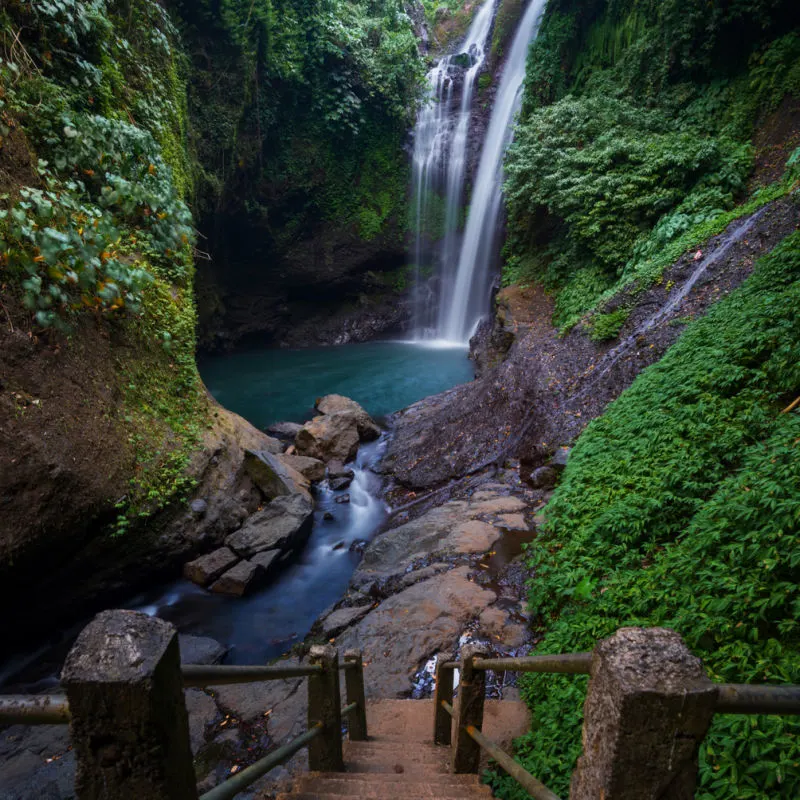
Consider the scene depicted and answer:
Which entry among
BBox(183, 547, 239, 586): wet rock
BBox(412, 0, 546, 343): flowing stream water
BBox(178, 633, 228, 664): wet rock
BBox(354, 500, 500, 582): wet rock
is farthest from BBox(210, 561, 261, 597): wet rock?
BBox(412, 0, 546, 343): flowing stream water

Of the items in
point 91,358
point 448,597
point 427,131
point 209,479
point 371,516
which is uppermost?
point 427,131

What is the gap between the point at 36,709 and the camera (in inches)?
38.9

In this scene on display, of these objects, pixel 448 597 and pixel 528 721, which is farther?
pixel 448 597

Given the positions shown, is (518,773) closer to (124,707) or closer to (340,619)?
(124,707)

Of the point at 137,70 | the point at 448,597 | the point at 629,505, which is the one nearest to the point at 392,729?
the point at 448,597

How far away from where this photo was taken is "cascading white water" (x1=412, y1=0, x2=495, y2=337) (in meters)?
19.5

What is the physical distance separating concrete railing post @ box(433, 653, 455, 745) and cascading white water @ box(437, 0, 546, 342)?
16947 mm

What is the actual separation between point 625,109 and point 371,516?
10.8m

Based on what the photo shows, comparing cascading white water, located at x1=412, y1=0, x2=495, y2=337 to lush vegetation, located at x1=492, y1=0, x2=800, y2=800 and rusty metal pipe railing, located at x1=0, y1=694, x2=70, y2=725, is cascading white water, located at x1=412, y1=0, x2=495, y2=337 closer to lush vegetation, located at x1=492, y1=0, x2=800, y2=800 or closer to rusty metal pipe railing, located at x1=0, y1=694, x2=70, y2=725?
lush vegetation, located at x1=492, y1=0, x2=800, y2=800

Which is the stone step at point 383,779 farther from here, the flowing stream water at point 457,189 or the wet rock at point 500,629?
the flowing stream water at point 457,189

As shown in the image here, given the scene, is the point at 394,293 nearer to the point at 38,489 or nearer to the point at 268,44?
the point at 268,44

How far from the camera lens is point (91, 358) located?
564 centimetres

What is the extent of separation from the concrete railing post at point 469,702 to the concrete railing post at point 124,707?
1578 mm

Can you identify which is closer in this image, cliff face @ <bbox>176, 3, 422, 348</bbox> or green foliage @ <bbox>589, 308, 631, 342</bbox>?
green foliage @ <bbox>589, 308, 631, 342</bbox>
